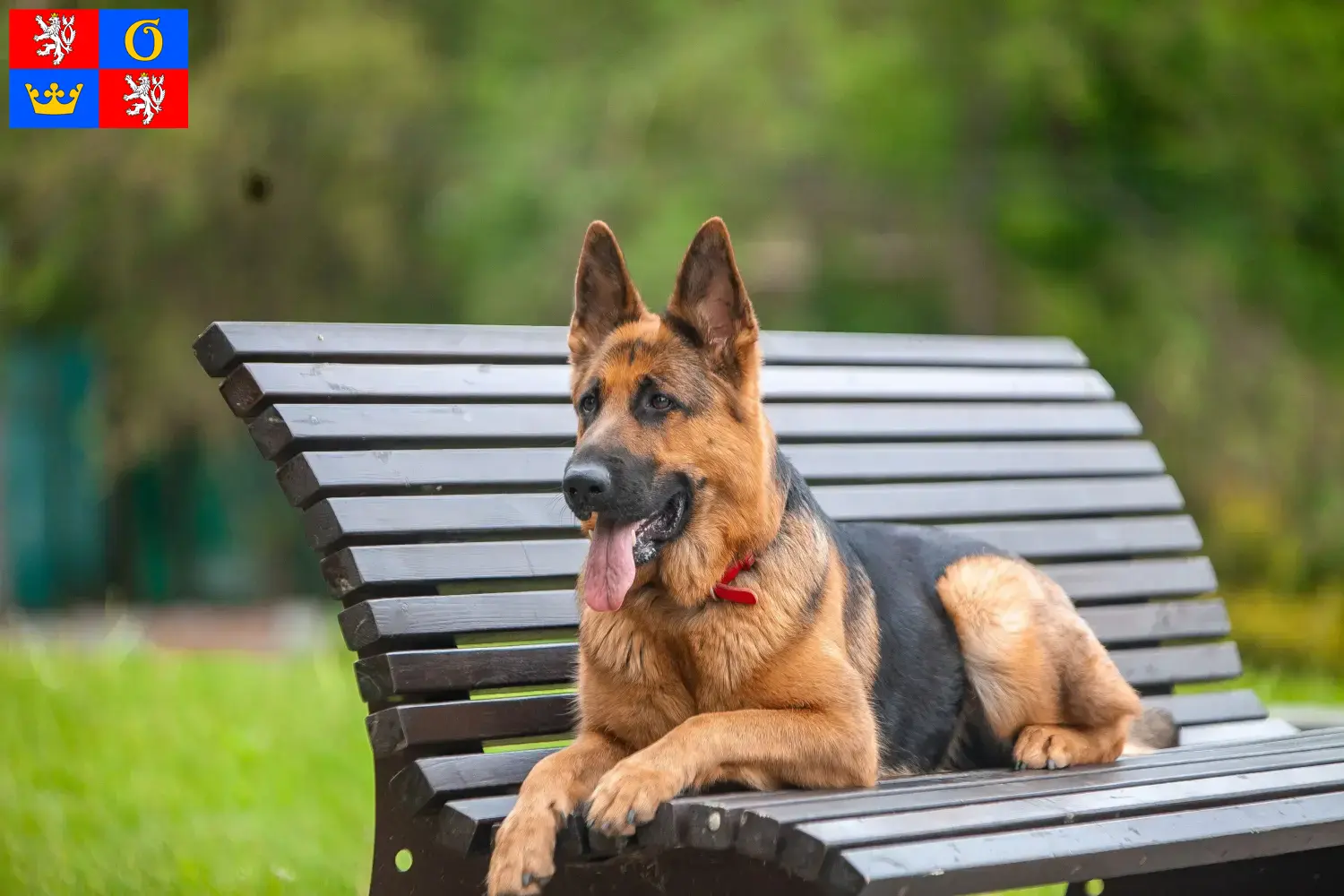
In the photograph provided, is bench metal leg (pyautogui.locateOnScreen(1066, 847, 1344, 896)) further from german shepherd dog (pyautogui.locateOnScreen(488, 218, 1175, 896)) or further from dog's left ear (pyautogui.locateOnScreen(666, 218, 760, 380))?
dog's left ear (pyautogui.locateOnScreen(666, 218, 760, 380))

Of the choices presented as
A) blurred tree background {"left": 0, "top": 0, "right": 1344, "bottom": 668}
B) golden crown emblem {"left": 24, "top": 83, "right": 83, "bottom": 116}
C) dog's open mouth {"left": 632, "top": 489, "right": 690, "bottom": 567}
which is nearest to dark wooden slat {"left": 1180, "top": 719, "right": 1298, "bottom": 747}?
dog's open mouth {"left": 632, "top": 489, "right": 690, "bottom": 567}

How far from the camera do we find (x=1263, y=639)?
10195 mm

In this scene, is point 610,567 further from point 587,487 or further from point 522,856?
point 522,856

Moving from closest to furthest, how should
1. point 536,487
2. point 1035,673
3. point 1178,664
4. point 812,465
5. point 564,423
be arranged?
1. point 1035,673
2. point 536,487
3. point 564,423
4. point 812,465
5. point 1178,664

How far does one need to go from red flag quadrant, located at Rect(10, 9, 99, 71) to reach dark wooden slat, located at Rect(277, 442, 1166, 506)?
187 cm

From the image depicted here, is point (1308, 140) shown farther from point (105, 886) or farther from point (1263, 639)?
point (105, 886)

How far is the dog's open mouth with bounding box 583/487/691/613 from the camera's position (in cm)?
362

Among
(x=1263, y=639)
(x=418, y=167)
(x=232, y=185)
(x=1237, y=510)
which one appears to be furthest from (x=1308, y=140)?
(x=232, y=185)

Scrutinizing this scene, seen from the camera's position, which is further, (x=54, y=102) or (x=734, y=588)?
(x=54, y=102)

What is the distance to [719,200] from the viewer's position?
15133 mm

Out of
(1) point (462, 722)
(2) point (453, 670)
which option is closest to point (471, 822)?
(1) point (462, 722)

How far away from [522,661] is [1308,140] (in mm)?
11305

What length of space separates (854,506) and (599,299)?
1.45 meters

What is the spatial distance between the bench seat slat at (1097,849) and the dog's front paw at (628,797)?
486 millimetres
